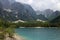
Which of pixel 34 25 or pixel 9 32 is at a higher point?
pixel 34 25

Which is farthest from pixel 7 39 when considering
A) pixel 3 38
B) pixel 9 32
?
pixel 9 32

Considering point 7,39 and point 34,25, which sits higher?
point 34,25

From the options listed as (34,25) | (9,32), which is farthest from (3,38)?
(34,25)

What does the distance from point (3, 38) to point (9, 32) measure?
3.34 m

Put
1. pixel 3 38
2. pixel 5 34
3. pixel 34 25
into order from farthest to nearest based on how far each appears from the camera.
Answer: pixel 34 25 → pixel 5 34 → pixel 3 38

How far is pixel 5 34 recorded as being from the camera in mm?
26109

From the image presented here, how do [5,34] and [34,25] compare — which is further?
[34,25]

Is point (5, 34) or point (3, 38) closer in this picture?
point (3, 38)

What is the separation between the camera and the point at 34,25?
14975cm

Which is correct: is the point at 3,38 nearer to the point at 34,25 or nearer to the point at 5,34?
the point at 5,34

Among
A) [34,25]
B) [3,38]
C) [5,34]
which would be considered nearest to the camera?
[3,38]

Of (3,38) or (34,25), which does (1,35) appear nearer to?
(3,38)

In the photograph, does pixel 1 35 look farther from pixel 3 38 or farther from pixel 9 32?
pixel 9 32

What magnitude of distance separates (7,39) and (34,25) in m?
125
